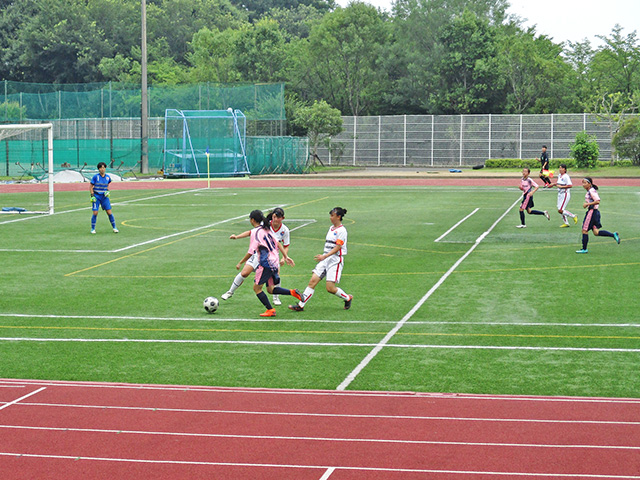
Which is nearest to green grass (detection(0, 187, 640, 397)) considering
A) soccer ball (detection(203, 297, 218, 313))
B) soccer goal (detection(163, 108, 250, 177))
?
soccer ball (detection(203, 297, 218, 313))

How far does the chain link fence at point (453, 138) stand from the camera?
68688mm

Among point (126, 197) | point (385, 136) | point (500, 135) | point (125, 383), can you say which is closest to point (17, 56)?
point (385, 136)

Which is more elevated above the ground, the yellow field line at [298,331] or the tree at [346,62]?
the tree at [346,62]

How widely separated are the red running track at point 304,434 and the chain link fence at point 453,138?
61.7 metres

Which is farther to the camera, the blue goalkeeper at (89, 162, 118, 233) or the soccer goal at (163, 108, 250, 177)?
the soccer goal at (163, 108, 250, 177)

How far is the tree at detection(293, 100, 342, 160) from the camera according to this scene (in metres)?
66.4

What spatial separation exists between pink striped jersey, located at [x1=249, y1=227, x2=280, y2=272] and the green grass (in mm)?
901

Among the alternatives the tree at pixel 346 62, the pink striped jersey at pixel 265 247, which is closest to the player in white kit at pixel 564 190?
the pink striped jersey at pixel 265 247

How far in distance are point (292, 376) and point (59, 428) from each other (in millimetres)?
2988

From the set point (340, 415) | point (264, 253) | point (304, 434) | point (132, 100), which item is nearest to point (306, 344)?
point (264, 253)

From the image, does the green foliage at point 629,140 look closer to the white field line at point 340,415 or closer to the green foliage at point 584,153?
the green foliage at point 584,153

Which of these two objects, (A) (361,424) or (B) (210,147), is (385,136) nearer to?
(B) (210,147)

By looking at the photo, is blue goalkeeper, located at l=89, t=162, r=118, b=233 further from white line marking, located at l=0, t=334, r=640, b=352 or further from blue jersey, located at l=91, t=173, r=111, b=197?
white line marking, located at l=0, t=334, r=640, b=352

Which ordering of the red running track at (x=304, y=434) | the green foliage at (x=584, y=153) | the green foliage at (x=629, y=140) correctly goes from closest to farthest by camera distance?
1. the red running track at (x=304, y=434)
2. the green foliage at (x=584, y=153)
3. the green foliage at (x=629, y=140)
